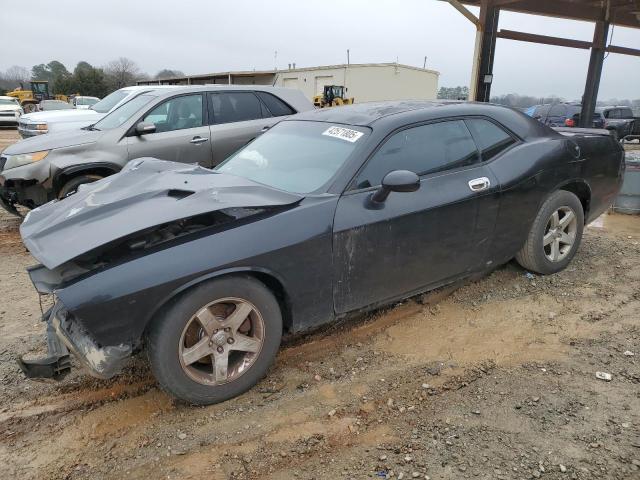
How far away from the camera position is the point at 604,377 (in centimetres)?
292

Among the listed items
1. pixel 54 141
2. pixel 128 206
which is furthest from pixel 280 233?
pixel 54 141

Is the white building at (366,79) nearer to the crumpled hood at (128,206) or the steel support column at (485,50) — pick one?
the steel support column at (485,50)

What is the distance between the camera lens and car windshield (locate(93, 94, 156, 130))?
6180 mm

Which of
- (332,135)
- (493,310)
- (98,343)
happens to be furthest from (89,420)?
(493,310)

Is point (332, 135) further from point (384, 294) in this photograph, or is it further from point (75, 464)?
point (75, 464)

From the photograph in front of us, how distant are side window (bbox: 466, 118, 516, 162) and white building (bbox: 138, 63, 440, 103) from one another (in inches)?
1241

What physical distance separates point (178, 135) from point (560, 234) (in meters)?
4.64

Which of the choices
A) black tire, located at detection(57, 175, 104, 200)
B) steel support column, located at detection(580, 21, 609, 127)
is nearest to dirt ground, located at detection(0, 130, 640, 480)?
black tire, located at detection(57, 175, 104, 200)

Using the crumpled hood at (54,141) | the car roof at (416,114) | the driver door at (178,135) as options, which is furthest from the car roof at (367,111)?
the crumpled hood at (54,141)

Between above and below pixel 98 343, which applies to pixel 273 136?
above

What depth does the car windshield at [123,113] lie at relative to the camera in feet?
20.3

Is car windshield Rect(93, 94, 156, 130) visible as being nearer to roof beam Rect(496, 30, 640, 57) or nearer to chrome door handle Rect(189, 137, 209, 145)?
chrome door handle Rect(189, 137, 209, 145)

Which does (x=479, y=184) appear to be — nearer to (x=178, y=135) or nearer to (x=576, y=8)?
(x=178, y=135)

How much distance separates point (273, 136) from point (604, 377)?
2883mm
